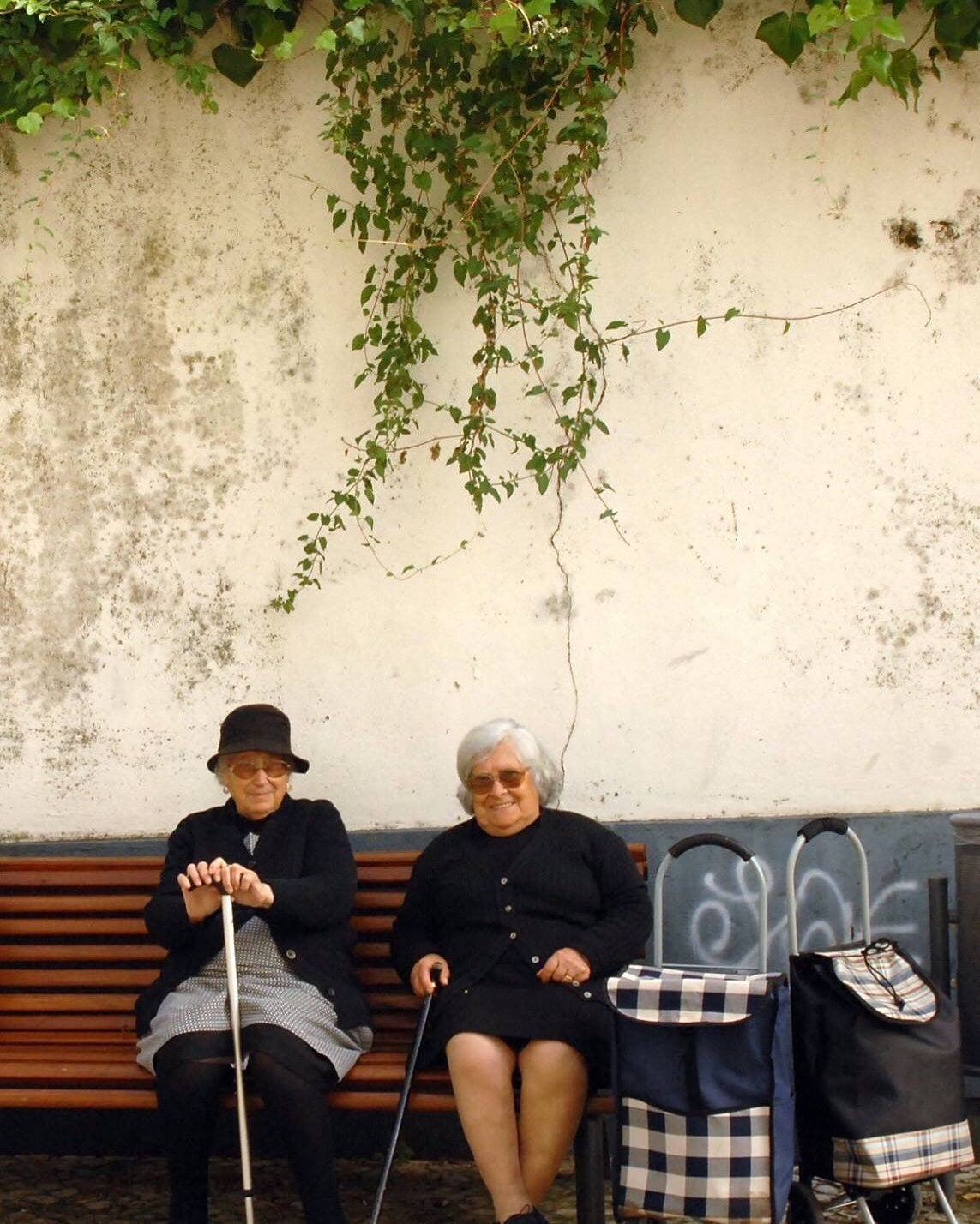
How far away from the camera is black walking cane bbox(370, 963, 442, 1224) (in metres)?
3.77

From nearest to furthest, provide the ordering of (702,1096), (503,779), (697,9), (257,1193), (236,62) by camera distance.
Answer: (702,1096) → (503,779) → (257,1193) → (697,9) → (236,62)

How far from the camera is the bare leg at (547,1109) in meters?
3.80

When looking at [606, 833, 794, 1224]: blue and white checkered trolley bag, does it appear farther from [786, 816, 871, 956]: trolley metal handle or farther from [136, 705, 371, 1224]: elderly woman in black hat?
[136, 705, 371, 1224]: elderly woman in black hat

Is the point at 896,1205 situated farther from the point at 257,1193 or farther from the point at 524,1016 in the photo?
the point at 257,1193

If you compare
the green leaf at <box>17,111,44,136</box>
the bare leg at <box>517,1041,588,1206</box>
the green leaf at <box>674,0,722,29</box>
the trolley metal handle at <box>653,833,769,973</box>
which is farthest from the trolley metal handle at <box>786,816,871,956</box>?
the green leaf at <box>17,111,44,136</box>

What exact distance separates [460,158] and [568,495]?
110 centimetres

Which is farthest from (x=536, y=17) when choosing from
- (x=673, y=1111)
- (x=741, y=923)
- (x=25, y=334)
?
(x=673, y=1111)

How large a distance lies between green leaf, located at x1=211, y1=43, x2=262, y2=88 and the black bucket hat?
2088mm

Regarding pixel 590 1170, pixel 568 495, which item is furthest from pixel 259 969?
pixel 568 495

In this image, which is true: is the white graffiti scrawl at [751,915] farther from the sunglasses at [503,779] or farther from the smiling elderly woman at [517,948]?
the sunglasses at [503,779]

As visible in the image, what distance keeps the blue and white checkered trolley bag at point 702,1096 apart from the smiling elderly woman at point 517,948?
0.28 meters

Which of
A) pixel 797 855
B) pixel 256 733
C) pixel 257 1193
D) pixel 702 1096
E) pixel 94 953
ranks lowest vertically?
pixel 257 1193

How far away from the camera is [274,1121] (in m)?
3.89

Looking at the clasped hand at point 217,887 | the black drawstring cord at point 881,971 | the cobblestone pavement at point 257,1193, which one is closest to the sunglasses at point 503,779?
the clasped hand at point 217,887
